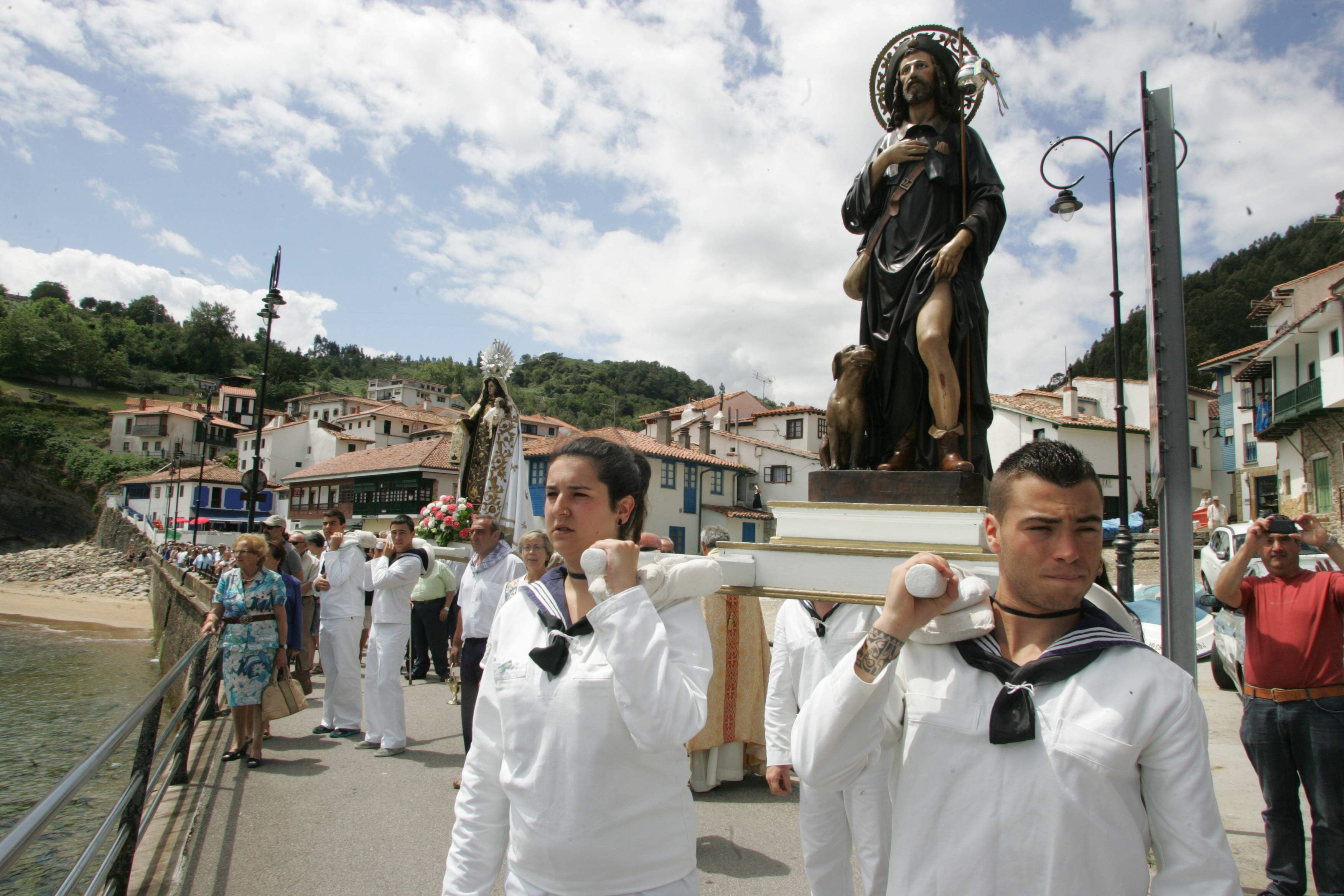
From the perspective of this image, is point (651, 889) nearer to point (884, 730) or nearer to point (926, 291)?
point (884, 730)

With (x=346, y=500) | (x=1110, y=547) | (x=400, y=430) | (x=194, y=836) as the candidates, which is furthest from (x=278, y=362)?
(x=194, y=836)

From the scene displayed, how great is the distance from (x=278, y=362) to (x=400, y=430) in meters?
43.3

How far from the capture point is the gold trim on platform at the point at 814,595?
1967 mm

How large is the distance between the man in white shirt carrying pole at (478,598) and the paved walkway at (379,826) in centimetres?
52

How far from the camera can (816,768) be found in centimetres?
157

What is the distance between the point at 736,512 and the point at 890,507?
3599cm

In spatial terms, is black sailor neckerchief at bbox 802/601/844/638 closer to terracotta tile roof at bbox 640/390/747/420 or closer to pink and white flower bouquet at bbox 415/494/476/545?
pink and white flower bouquet at bbox 415/494/476/545

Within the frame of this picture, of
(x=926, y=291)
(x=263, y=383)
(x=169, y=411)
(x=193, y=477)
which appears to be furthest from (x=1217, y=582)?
(x=169, y=411)

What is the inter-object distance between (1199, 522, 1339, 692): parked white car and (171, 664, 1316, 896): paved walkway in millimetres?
905

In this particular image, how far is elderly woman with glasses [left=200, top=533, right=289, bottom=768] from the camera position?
6.27 m

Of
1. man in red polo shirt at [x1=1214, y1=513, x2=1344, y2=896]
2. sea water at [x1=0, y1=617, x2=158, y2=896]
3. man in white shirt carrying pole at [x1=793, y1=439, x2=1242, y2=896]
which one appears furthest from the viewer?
sea water at [x1=0, y1=617, x2=158, y2=896]

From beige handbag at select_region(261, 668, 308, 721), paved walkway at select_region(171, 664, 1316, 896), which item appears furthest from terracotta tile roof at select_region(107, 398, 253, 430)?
paved walkway at select_region(171, 664, 1316, 896)

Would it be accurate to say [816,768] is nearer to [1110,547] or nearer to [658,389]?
[1110,547]

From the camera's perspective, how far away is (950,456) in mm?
2908
